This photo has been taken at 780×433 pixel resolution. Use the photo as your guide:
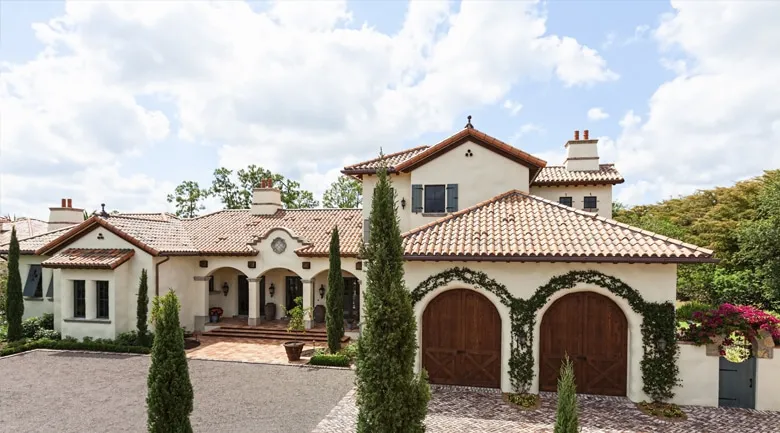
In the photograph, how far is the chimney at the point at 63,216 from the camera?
2512 centimetres

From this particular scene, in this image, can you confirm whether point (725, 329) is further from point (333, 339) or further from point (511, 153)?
point (333, 339)

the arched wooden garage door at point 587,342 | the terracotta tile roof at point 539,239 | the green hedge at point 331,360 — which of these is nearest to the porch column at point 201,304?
the green hedge at point 331,360

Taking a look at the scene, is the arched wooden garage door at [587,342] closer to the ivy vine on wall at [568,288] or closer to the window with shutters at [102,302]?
the ivy vine on wall at [568,288]

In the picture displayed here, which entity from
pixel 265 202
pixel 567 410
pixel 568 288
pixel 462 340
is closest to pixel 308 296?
pixel 265 202

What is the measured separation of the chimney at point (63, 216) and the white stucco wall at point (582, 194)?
29080 mm

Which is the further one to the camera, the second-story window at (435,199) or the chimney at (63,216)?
the chimney at (63,216)

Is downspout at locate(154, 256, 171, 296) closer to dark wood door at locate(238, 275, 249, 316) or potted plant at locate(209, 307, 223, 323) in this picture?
potted plant at locate(209, 307, 223, 323)

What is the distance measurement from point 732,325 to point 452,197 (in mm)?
9923

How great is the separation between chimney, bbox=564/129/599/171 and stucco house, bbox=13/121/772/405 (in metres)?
0.06

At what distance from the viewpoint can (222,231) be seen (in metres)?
24.0

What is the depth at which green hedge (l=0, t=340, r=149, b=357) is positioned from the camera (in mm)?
17234

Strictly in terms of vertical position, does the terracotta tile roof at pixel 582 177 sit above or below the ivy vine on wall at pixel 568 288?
above

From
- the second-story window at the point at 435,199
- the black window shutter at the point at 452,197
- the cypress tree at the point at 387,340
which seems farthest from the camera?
the second-story window at the point at 435,199

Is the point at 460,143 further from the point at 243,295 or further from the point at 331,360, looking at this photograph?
the point at 243,295
